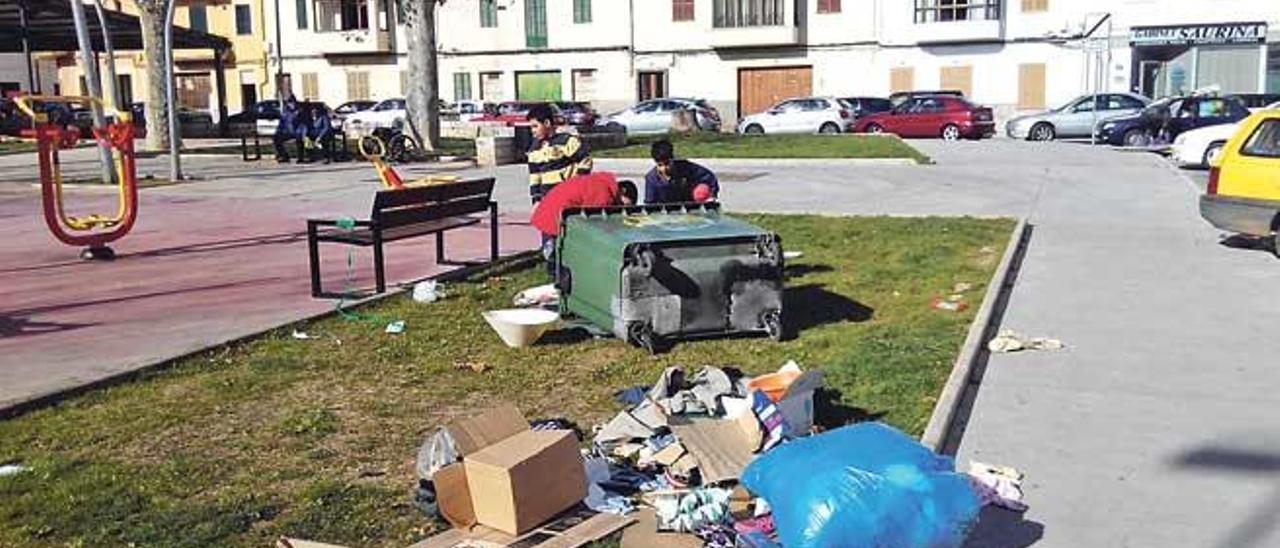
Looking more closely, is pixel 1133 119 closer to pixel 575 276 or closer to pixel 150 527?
pixel 575 276

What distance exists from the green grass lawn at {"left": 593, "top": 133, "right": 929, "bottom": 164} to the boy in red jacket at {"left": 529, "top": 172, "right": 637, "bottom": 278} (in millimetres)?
15228

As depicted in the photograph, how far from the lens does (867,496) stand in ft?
14.1

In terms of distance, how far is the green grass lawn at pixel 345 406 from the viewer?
16.2 feet

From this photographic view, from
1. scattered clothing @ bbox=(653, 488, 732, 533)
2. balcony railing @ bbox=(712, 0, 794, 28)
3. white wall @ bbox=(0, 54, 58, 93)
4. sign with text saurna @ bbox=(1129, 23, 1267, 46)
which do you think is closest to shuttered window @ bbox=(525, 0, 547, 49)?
balcony railing @ bbox=(712, 0, 794, 28)

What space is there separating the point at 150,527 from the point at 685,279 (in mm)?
3715

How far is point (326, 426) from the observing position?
6.16 metres

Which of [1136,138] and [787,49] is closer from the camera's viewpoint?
[1136,138]

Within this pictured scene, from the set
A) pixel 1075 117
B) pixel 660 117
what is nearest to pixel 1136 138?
pixel 1075 117

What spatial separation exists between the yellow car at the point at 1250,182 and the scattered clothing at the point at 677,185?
511cm

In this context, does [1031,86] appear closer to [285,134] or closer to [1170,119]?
[1170,119]

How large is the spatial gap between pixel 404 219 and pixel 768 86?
42389mm

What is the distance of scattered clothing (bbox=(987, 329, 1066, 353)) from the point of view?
770 cm

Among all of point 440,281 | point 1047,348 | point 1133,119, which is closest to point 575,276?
point 440,281

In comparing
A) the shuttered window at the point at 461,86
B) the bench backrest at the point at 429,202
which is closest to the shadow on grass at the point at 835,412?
the bench backrest at the point at 429,202
